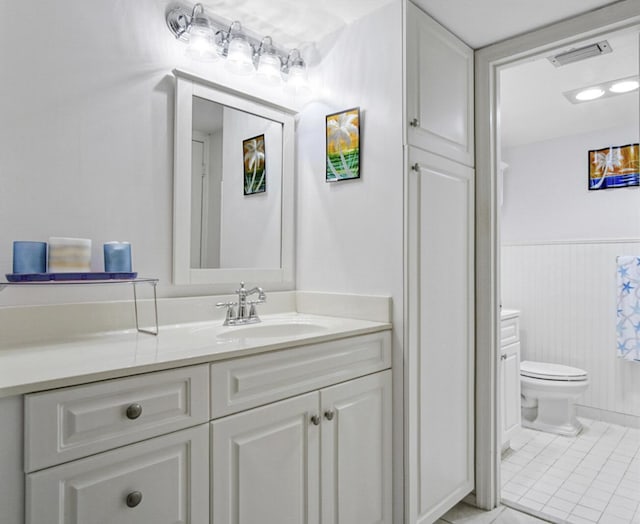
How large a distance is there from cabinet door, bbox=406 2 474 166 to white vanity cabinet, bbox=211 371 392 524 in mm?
1007

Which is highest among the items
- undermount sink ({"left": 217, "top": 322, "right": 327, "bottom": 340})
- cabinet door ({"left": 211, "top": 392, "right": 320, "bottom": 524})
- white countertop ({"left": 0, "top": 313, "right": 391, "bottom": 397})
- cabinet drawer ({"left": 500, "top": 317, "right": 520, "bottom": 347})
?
white countertop ({"left": 0, "top": 313, "right": 391, "bottom": 397})

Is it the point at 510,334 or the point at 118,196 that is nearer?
the point at 118,196

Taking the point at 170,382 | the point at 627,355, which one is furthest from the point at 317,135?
the point at 627,355

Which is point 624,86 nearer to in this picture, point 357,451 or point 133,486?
point 357,451

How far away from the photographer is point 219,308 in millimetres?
1812

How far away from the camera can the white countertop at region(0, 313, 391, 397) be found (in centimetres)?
92

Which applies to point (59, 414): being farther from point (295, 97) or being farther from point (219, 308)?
point (295, 97)

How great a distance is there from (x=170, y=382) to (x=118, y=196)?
793mm

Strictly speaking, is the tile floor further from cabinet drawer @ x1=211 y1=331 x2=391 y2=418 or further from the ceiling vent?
the ceiling vent

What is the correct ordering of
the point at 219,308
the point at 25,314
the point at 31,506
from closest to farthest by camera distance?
the point at 31,506, the point at 25,314, the point at 219,308

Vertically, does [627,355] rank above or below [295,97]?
below

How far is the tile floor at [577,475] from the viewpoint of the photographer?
200 centimetres

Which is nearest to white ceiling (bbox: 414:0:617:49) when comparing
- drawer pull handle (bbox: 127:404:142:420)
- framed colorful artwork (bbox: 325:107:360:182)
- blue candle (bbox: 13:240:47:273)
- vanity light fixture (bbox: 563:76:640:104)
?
framed colorful artwork (bbox: 325:107:360:182)

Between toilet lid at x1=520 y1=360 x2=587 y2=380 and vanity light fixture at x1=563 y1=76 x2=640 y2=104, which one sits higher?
vanity light fixture at x1=563 y1=76 x2=640 y2=104
